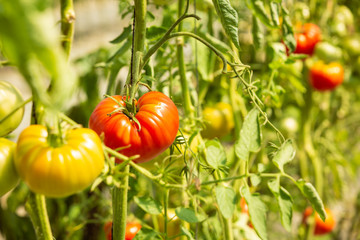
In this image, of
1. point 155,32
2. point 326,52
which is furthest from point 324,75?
point 155,32

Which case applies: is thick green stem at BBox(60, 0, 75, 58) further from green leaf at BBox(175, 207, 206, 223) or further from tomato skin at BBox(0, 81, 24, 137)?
green leaf at BBox(175, 207, 206, 223)

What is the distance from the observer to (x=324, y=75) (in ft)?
3.83

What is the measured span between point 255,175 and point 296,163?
3.27 ft

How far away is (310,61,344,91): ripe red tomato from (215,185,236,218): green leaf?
0.84 m

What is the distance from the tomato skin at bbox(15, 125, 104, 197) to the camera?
31cm

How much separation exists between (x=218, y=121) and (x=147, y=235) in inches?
16.1

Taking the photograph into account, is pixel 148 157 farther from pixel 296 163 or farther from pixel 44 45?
pixel 296 163

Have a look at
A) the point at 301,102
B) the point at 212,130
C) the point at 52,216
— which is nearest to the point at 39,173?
the point at 212,130

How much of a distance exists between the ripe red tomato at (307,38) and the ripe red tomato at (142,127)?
0.74m

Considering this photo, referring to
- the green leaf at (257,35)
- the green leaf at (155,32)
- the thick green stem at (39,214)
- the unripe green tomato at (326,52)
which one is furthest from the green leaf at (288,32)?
the unripe green tomato at (326,52)

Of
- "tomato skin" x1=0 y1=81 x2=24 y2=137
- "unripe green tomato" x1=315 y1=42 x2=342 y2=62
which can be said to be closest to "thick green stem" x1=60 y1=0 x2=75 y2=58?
"tomato skin" x1=0 y1=81 x2=24 y2=137

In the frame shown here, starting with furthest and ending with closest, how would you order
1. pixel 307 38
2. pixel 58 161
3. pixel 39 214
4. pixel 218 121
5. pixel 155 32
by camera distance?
pixel 307 38 → pixel 218 121 → pixel 155 32 → pixel 39 214 → pixel 58 161

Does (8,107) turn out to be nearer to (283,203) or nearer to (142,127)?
(142,127)

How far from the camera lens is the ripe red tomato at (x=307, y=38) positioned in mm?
1087
